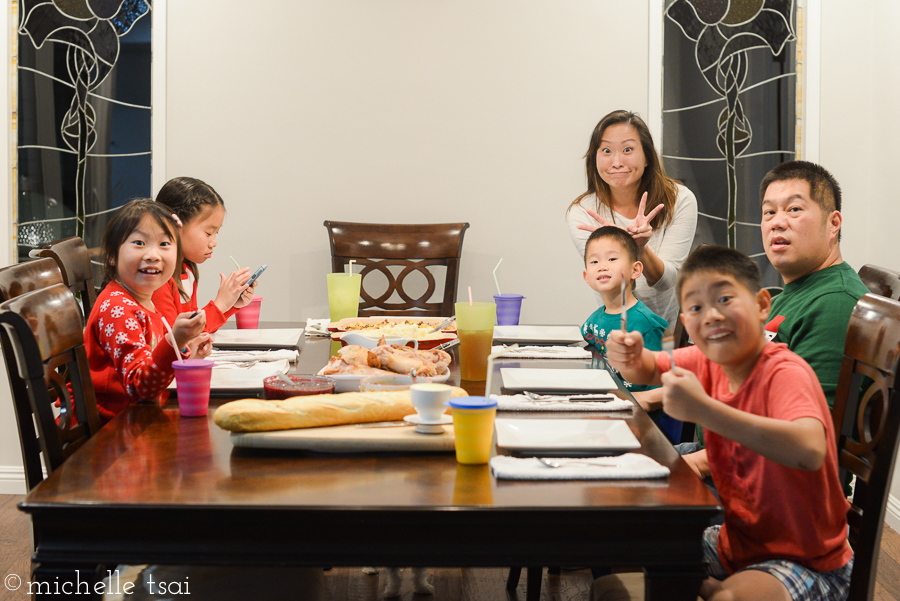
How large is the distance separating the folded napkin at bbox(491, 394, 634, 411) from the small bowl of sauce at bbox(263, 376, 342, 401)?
293 millimetres

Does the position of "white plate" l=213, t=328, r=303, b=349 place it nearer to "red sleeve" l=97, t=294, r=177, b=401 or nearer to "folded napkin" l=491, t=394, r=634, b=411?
"red sleeve" l=97, t=294, r=177, b=401

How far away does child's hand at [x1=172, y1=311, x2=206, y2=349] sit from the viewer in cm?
134

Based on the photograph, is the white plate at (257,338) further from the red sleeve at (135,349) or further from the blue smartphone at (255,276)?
the red sleeve at (135,349)

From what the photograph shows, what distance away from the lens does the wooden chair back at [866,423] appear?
1.12 m

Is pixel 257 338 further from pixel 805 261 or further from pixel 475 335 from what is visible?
pixel 805 261

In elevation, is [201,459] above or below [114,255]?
below

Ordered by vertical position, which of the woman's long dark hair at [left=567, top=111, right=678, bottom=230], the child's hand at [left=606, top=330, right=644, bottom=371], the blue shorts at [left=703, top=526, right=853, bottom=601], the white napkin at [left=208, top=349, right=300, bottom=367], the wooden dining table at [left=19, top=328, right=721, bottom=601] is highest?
the woman's long dark hair at [left=567, top=111, right=678, bottom=230]

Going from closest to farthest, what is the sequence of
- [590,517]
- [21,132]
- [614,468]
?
[590,517], [614,468], [21,132]

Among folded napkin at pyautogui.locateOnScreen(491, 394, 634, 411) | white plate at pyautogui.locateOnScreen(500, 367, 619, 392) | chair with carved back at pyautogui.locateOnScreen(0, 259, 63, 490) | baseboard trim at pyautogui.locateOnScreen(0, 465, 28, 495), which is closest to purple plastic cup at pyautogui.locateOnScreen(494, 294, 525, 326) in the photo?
white plate at pyautogui.locateOnScreen(500, 367, 619, 392)

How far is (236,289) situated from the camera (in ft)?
6.75

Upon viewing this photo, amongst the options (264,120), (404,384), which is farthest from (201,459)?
(264,120)

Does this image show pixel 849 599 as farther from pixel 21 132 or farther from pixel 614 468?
pixel 21 132

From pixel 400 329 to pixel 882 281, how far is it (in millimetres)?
1136

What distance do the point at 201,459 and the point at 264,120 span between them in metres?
2.53
